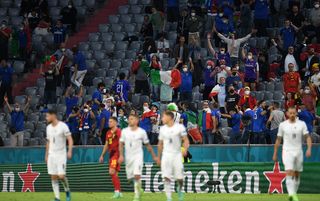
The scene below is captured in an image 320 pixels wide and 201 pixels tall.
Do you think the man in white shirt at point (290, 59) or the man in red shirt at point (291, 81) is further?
the man in white shirt at point (290, 59)

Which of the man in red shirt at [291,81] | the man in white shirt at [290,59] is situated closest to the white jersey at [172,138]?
the man in red shirt at [291,81]

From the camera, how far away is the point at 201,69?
143 ft

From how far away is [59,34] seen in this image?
48906 millimetres

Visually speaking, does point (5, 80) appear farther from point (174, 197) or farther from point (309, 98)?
point (174, 197)

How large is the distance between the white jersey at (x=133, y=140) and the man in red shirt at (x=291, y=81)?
11.5m

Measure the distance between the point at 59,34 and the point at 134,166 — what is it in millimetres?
20589

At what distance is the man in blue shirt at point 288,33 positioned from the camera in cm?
4259

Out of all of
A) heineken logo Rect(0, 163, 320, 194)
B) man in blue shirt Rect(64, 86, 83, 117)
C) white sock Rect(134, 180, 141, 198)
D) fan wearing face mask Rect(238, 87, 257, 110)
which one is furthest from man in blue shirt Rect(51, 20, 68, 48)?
white sock Rect(134, 180, 141, 198)

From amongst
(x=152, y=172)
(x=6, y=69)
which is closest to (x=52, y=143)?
(x=152, y=172)

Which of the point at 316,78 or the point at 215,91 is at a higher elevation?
the point at 316,78

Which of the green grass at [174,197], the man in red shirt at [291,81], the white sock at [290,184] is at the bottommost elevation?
the green grass at [174,197]

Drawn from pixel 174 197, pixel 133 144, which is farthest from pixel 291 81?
pixel 133 144

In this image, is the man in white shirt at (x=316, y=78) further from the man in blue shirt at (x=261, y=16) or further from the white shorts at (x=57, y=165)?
the white shorts at (x=57, y=165)

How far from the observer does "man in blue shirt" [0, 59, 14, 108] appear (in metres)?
46.2
